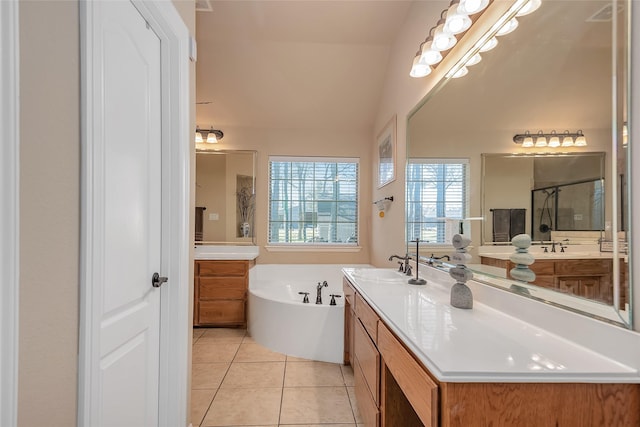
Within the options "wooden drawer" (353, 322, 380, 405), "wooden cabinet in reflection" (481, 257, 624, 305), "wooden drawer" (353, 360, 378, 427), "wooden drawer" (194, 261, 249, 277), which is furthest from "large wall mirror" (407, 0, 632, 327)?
"wooden drawer" (194, 261, 249, 277)

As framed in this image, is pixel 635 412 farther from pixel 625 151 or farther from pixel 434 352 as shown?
pixel 625 151

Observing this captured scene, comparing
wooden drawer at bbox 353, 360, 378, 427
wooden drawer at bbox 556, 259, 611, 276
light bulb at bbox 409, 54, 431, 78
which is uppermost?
light bulb at bbox 409, 54, 431, 78

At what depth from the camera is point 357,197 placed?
398cm

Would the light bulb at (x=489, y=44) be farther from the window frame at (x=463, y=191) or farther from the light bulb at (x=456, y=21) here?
the window frame at (x=463, y=191)

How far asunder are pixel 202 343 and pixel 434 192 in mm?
2578

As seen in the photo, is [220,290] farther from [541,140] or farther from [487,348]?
[541,140]

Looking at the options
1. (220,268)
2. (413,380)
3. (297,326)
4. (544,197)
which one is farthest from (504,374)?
(220,268)

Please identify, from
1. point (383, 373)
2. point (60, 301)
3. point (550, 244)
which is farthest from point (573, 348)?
→ point (60, 301)

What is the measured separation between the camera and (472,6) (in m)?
1.41

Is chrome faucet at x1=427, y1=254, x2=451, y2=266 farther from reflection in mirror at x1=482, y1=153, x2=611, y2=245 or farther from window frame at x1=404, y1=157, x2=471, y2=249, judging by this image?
reflection in mirror at x1=482, y1=153, x2=611, y2=245

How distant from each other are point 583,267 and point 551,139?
45 centimetres

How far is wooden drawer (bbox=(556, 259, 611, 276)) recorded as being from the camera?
84 cm

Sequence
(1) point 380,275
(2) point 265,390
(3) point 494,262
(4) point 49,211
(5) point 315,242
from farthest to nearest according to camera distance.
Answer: (5) point 315,242 → (1) point 380,275 → (2) point 265,390 → (3) point 494,262 → (4) point 49,211

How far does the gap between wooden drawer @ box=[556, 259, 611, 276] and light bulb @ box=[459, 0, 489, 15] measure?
117 cm
